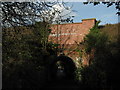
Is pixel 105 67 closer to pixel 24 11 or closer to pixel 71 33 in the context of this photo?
pixel 24 11

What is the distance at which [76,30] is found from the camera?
A: 18.3 metres

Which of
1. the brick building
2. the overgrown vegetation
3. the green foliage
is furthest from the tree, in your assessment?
the brick building

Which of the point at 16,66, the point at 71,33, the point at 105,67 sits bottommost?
the point at 105,67

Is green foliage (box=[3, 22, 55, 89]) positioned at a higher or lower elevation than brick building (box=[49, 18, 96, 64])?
lower

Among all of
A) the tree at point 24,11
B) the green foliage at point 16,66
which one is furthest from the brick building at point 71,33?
the tree at point 24,11

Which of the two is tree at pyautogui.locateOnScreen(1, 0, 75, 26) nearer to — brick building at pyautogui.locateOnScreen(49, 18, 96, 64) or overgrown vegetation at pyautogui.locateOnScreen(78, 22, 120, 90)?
overgrown vegetation at pyautogui.locateOnScreen(78, 22, 120, 90)

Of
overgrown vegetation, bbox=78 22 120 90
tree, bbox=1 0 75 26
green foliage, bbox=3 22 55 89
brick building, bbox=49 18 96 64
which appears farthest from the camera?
brick building, bbox=49 18 96 64

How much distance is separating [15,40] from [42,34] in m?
5.68

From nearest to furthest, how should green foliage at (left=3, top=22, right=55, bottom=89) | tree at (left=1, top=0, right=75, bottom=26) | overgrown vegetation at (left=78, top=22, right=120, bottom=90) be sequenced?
green foliage at (left=3, top=22, right=55, bottom=89) → tree at (left=1, top=0, right=75, bottom=26) → overgrown vegetation at (left=78, top=22, right=120, bottom=90)

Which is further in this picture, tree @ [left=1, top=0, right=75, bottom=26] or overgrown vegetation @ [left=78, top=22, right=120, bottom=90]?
overgrown vegetation @ [left=78, top=22, right=120, bottom=90]

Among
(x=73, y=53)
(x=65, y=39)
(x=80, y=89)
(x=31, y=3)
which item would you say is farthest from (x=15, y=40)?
(x=65, y=39)

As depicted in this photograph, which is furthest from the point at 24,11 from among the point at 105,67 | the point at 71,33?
the point at 71,33

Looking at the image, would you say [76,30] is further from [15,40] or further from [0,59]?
[0,59]

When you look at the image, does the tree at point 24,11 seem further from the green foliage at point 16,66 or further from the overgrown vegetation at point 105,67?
the overgrown vegetation at point 105,67
